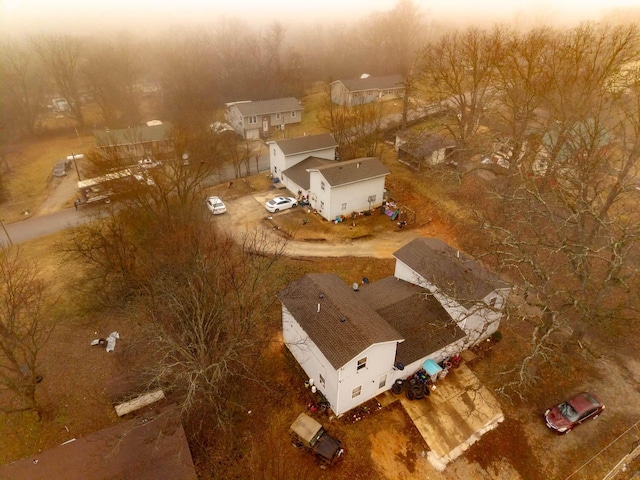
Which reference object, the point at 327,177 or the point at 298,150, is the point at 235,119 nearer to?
the point at 298,150

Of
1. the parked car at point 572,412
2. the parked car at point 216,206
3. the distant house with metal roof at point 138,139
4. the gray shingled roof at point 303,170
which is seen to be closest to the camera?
the parked car at point 572,412

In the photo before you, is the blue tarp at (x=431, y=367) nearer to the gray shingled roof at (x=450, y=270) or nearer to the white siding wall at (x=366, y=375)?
the white siding wall at (x=366, y=375)

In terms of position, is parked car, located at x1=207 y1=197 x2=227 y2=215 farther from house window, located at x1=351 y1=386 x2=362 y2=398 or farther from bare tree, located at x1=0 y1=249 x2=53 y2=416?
house window, located at x1=351 y1=386 x2=362 y2=398

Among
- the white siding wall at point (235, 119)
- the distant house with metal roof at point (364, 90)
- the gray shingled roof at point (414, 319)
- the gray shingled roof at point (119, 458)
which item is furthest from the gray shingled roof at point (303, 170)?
the distant house with metal roof at point (364, 90)

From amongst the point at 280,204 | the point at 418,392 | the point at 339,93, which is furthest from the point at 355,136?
the point at 418,392

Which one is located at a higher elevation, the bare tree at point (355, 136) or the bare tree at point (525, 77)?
the bare tree at point (525, 77)

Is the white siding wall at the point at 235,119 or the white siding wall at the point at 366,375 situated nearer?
the white siding wall at the point at 366,375
